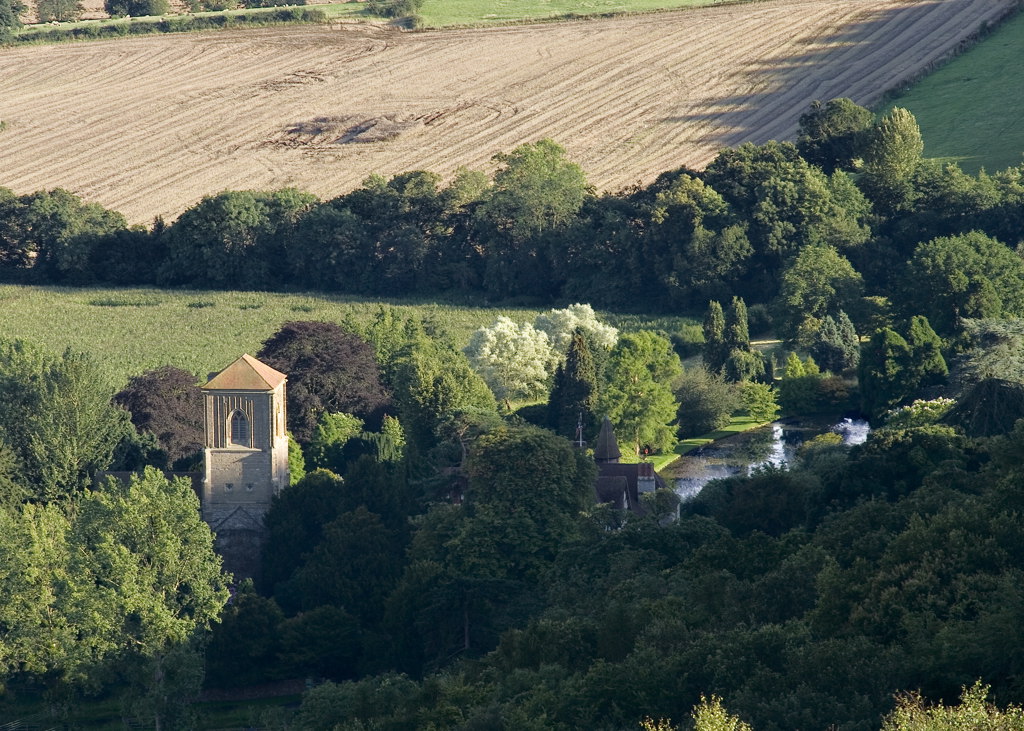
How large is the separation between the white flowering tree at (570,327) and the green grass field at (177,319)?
4784mm

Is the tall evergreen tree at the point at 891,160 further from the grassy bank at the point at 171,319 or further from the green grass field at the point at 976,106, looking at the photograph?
the grassy bank at the point at 171,319

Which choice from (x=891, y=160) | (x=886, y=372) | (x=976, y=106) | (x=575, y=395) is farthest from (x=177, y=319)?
(x=976, y=106)

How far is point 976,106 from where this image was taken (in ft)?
484

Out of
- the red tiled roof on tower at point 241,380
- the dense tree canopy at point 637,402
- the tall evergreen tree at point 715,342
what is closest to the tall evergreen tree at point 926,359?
the dense tree canopy at point 637,402

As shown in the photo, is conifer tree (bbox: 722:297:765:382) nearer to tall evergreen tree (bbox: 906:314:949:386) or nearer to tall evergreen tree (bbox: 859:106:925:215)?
tall evergreen tree (bbox: 906:314:949:386)

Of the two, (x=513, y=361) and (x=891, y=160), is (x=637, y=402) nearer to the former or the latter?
(x=513, y=361)

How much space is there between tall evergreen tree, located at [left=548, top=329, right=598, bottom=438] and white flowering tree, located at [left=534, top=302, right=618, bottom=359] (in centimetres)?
1076

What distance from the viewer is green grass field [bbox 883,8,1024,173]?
465 feet

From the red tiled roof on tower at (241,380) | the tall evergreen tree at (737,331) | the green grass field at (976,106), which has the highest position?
the green grass field at (976,106)

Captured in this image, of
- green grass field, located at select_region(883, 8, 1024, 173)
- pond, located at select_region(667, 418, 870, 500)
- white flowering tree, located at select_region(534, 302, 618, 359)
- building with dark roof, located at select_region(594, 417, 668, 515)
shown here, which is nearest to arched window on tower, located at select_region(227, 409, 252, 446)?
building with dark roof, located at select_region(594, 417, 668, 515)

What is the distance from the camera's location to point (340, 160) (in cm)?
15588

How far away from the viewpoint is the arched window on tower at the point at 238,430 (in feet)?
285

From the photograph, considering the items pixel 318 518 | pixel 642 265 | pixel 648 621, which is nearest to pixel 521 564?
pixel 318 518

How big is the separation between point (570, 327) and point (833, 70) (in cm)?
Answer: 4740
